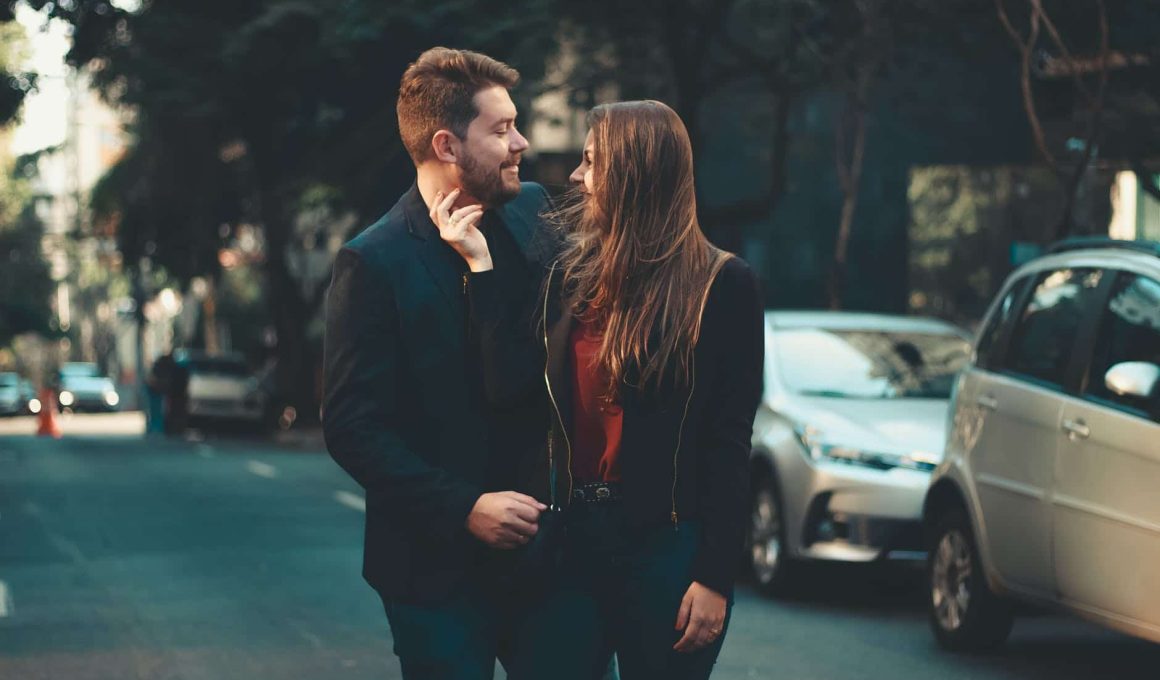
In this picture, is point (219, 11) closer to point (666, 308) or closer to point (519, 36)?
point (519, 36)

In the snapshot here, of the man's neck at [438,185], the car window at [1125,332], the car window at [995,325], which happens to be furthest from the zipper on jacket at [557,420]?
the car window at [995,325]

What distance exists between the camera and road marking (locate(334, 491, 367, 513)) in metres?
16.8

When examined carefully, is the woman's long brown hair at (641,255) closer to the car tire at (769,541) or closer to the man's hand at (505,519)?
the man's hand at (505,519)

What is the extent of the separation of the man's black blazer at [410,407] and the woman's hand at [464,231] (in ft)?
0.21

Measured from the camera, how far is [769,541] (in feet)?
35.1

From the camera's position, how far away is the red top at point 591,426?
354 centimetres

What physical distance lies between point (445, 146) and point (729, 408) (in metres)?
0.71

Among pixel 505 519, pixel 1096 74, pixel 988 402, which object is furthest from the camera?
pixel 1096 74

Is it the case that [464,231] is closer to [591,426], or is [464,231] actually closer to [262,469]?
[591,426]

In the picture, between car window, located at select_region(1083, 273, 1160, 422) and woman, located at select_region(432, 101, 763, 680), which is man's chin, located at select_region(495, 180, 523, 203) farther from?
car window, located at select_region(1083, 273, 1160, 422)

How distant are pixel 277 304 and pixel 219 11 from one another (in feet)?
32.9

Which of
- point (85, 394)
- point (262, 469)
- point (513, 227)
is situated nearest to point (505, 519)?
point (513, 227)

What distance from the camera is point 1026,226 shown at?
26688 millimetres

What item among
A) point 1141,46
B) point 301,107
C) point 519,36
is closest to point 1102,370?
point 1141,46
